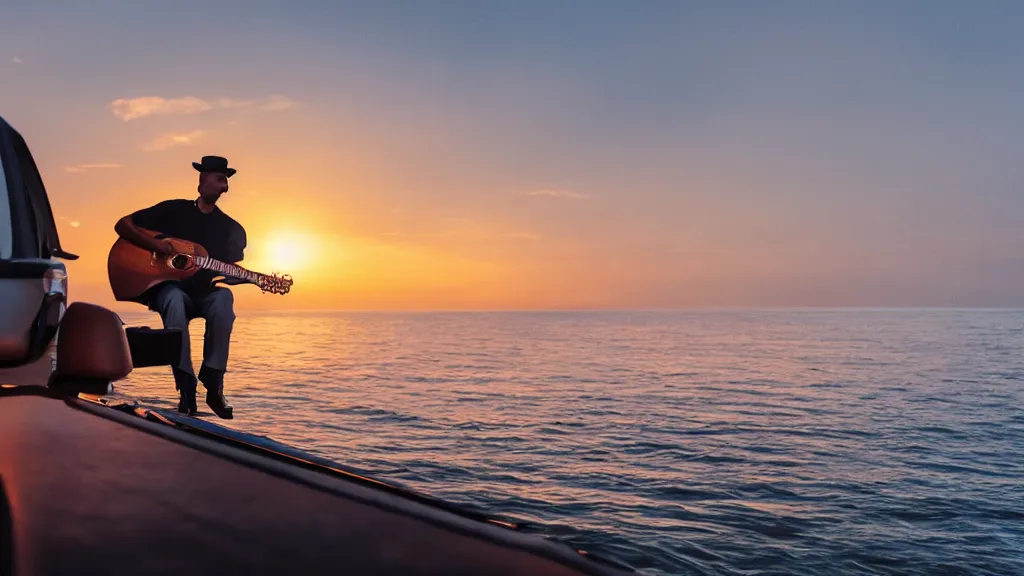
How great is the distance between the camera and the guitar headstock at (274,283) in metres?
8.74

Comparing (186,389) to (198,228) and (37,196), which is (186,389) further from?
(37,196)

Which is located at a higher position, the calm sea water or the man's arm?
the man's arm

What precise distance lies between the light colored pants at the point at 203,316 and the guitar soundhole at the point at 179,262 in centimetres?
19

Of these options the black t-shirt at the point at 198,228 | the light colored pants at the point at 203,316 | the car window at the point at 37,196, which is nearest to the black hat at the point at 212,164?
the black t-shirt at the point at 198,228

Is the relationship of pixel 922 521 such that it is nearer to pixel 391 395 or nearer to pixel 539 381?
pixel 391 395

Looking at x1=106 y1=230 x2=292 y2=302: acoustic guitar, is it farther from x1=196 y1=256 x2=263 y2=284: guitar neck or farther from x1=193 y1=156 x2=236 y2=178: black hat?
x1=193 y1=156 x2=236 y2=178: black hat

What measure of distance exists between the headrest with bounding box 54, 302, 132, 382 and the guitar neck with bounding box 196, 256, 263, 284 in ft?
17.6

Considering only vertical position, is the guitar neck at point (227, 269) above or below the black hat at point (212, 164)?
below

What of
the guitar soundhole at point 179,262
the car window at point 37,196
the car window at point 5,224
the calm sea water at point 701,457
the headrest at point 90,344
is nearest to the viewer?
the headrest at point 90,344

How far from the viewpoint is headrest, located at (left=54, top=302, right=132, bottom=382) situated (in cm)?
242

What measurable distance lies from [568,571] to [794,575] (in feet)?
21.0

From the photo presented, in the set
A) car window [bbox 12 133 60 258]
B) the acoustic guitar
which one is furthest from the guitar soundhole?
car window [bbox 12 133 60 258]

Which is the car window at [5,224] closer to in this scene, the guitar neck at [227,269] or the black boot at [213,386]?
the guitar neck at [227,269]

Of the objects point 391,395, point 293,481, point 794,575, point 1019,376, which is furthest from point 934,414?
point 293,481
